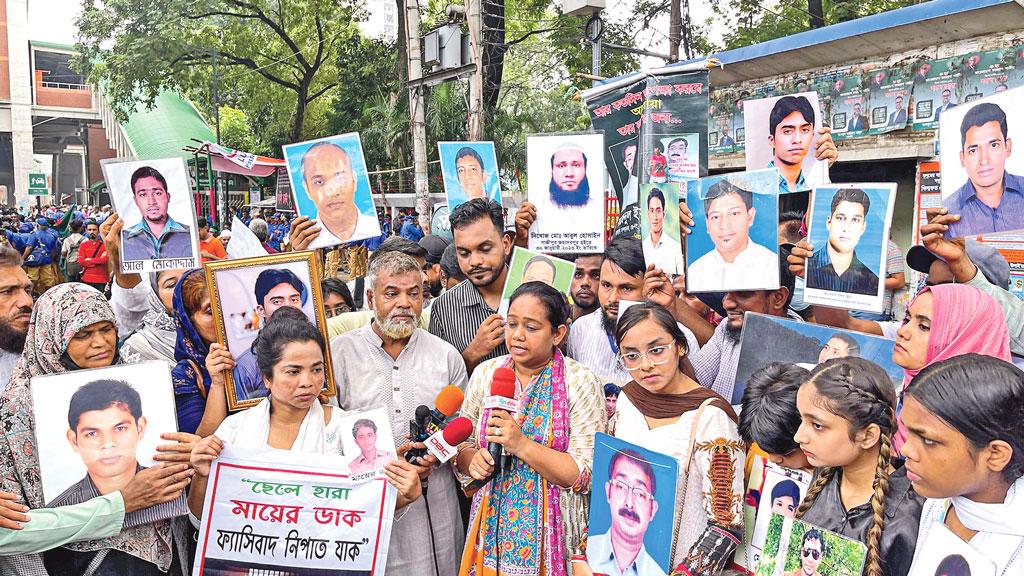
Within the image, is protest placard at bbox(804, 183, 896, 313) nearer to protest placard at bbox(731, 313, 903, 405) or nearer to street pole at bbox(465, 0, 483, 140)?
protest placard at bbox(731, 313, 903, 405)

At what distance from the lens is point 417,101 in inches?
454

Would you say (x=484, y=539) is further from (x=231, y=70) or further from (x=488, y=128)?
(x=231, y=70)

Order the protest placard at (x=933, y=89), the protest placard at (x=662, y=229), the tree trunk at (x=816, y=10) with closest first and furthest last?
1. the protest placard at (x=662, y=229)
2. the protest placard at (x=933, y=89)
3. the tree trunk at (x=816, y=10)

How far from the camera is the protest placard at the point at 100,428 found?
2824mm

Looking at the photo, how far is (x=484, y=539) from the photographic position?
10.2 feet

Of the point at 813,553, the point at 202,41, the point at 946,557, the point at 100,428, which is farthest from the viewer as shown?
the point at 202,41

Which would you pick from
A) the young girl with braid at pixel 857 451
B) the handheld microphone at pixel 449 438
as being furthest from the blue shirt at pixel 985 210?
the handheld microphone at pixel 449 438

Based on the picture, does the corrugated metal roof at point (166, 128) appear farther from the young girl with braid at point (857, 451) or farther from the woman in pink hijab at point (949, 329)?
the young girl with braid at point (857, 451)

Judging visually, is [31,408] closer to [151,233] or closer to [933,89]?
[151,233]

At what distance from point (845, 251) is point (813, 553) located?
5.23 feet

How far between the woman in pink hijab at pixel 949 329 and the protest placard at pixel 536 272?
5.18 ft

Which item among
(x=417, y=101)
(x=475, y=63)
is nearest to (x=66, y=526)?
(x=475, y=63)

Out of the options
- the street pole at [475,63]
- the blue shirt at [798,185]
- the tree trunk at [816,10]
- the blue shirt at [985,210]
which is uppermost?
the tree trunk at [816,10]

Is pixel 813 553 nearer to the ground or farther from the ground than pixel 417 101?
nearer to the ground
